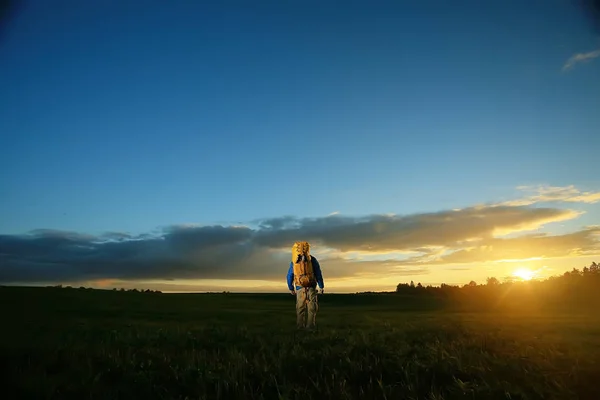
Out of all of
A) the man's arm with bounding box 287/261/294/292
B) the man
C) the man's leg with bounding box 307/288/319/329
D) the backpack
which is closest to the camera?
the man's leg with bounding box 307/288/319/329

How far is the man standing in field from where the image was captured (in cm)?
1791

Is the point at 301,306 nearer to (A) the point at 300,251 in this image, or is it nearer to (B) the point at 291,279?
(B) the point at 291,279

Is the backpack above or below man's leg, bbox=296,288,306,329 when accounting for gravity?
above

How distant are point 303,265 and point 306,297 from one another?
1.09 metres

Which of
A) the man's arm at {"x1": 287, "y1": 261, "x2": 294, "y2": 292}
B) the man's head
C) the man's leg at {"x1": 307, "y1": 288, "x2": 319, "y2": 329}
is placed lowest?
the man's leg at {"x1": 307, "y1": 288, "x2": 319, "y2": 329}

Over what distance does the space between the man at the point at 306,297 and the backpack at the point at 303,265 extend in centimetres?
15

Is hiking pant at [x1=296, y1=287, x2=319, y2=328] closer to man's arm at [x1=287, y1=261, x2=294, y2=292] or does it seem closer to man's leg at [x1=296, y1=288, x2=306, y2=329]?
man's leg at [x1=296, y1=288, x2=306, y2=329]

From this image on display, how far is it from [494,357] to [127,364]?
5344 mm

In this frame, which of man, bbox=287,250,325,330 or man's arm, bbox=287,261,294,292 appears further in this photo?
man's arm, bbox=287,261,294,292

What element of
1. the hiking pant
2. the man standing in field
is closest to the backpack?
the man standing in field

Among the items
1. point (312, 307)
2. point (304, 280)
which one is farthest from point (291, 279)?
point (312, 307)

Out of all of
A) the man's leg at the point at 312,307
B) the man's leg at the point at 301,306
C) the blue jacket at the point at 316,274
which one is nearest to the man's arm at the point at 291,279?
the blue jacket at the point at 316,274

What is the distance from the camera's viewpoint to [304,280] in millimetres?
18000

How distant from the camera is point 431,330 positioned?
13531mm
